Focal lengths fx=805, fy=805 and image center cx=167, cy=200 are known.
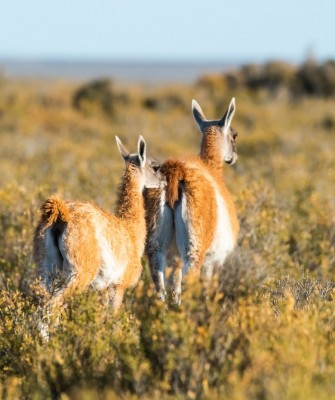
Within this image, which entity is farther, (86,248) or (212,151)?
(212,151)

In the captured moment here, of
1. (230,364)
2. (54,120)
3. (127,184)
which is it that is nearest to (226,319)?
(230,364)

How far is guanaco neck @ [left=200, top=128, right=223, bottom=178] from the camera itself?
8.30 m

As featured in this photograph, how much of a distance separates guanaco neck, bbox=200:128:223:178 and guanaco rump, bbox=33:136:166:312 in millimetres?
1288

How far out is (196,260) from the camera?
728 centimetres

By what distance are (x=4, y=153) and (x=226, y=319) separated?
16990 mm

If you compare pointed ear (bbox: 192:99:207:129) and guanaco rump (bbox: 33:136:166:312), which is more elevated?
pointed ear (bbox: 192:99:207:129)

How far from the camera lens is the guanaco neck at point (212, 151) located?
327 inches

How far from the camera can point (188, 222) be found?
7.18 meters

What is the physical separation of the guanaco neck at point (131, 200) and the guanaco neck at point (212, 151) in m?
1.06

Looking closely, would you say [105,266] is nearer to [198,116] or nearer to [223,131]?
[223,131]

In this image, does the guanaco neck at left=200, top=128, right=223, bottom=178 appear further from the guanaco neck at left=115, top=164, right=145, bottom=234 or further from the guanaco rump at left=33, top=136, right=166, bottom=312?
the guanaco rump at left=33, top=136, right=166, bottom=312

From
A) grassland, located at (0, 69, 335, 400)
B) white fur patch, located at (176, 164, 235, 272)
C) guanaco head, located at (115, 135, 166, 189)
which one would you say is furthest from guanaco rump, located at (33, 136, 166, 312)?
white fur patch, located at (176, 164, 235, 272)

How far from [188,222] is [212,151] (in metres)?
1.44

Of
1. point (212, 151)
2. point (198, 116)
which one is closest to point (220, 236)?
point (212, 151)
